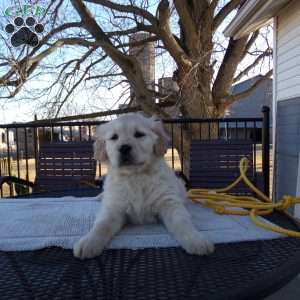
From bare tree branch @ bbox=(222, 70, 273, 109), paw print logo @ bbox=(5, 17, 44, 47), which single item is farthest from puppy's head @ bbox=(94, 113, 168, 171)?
bare tree branch @ bbox=(222, 70, 273, 109)

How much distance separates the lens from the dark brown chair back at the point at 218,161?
4316 mm

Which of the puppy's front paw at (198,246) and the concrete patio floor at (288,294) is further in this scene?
the concrete patio floor at (288,294)

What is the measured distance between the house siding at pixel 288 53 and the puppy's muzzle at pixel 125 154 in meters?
3.47

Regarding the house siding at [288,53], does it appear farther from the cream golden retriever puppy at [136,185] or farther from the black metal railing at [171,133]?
the cream golden retriever puppy at [136,185]

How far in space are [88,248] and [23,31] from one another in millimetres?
8867

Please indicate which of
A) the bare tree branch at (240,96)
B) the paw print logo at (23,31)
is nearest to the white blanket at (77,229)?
the paw print logo at (23,31)

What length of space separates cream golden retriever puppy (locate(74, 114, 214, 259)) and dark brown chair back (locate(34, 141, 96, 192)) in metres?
2.05

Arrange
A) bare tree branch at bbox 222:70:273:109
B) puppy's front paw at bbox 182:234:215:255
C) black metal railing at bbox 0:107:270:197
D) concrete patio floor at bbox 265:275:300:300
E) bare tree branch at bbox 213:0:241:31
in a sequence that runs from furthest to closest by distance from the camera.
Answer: bare tree branch at bbox 222:70:273:109
bare tree branch at bbox 213:0:241:31
black metal railing at bbox 0:107:270:197
concrete patio floor at bbox 265:275:300:300
puppy's front paw at bbox 182:234:215:255

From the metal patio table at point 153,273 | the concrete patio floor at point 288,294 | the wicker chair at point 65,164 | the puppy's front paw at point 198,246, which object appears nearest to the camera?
the metal patio table at point 153,273

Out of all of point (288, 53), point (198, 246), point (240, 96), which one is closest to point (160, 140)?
point (198, 246)

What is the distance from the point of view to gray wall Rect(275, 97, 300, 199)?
15.9 ft

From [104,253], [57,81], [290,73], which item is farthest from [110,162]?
[57,81]

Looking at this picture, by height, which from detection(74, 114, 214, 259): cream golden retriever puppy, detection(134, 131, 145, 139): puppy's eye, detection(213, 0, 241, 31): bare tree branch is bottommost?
detection(74, 114, 214, 259): cream golden retriever puppy

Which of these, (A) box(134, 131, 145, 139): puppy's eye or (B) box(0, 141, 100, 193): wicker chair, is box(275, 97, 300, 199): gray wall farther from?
(A) box(134, 131, 145, 139): puppy's eye
